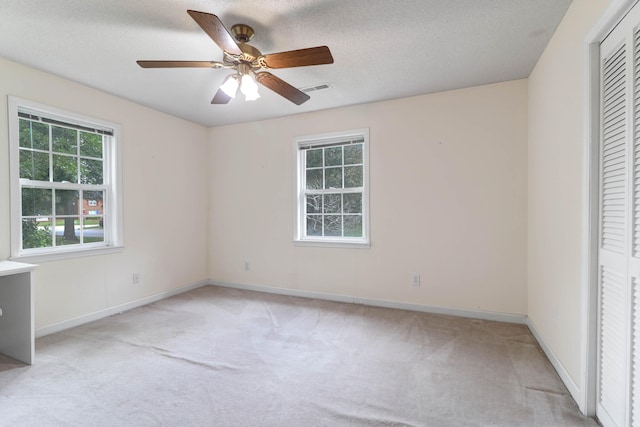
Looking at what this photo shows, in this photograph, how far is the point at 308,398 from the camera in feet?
6.22

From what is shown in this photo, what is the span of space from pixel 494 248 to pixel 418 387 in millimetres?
1798

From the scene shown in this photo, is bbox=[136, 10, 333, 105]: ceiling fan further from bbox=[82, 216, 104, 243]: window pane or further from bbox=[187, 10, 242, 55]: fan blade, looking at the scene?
bbox=[82, 216, 104, 243]: window pane

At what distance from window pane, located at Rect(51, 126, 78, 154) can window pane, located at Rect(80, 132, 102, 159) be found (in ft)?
0.21

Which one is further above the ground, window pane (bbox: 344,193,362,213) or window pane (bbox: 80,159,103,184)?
window pane (bbox: 80,159,103,184)

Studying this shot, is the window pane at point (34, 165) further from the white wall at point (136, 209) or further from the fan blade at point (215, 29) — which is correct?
the fan blade at point (215, 29)

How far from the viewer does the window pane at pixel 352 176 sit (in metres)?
3.82

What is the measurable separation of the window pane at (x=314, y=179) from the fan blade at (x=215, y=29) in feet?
7.25

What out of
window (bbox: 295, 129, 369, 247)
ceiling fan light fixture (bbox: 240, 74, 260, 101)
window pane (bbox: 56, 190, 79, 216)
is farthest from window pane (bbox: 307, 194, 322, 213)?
window pane (bbox: 56, 190, 79, 216)

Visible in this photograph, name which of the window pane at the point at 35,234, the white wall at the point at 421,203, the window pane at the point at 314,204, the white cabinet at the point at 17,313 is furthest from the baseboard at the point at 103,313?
the window pane at the point at 314,204

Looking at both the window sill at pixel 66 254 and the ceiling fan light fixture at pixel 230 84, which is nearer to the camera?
the ceiling fan light fixture at pixel 230 84

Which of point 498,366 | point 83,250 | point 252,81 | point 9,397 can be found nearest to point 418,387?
point 498,366

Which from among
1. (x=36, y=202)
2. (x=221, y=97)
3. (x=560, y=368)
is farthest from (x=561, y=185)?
(x=36, y=202)

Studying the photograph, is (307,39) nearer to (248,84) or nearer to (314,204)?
(248,84)

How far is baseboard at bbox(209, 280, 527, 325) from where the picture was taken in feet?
10.2
